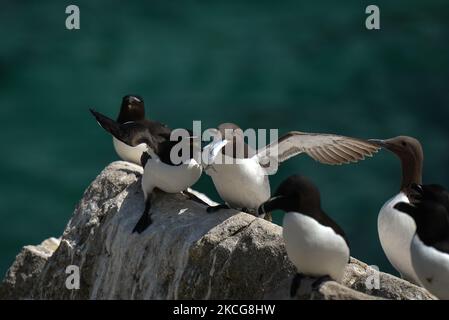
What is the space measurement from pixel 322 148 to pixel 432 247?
218 cm

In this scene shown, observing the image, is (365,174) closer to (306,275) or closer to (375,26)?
(375,26)

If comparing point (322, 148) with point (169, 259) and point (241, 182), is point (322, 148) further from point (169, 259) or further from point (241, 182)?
point (169, 259)

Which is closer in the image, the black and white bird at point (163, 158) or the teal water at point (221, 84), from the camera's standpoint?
the black and white bird at point (163, 158)

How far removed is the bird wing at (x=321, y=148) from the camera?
399 inches

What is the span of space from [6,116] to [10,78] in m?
1.21

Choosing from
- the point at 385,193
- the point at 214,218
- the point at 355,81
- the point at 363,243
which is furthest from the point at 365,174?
the point at 214,218

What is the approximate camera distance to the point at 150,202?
9.95m

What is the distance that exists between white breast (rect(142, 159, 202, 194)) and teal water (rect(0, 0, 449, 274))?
11.1m

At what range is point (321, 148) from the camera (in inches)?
409

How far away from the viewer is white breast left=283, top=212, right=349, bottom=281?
26.2 feet

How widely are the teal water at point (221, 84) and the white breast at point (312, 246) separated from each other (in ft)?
41.6

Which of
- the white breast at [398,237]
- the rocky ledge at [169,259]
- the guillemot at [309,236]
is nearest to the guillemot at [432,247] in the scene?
the rocky ledge at [169,259]

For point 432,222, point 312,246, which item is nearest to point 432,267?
point 432,222

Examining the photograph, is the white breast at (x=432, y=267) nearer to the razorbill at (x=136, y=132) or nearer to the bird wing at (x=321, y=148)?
the bird wing at (x=321, y=148)
